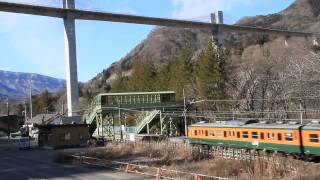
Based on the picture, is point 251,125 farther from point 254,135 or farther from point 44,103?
point 44,103

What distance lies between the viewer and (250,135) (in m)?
38.5

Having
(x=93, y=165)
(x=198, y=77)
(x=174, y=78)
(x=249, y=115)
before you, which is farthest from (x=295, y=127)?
(x=174, y=78)

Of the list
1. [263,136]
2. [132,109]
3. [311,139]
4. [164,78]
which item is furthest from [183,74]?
[311,139]

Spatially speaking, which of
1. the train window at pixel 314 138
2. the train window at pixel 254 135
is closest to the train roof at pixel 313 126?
the train window at pixel 314 138

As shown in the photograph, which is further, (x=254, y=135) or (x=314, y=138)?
(x=254, y=135)

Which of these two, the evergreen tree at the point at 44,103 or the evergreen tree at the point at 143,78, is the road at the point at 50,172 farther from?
the evergreen tree at the point at 44,103

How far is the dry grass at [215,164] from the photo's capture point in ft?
84.5

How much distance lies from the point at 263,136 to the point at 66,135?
99.5 feet

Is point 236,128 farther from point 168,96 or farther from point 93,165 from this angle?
point 168,96

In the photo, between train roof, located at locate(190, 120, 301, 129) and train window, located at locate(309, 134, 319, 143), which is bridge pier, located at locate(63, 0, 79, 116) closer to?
train roof, located at locate(190, 120, 301, 129)

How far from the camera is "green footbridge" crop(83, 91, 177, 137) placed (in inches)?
2512

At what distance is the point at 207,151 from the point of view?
39.3 meters

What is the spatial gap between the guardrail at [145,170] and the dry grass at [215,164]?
1.39 m

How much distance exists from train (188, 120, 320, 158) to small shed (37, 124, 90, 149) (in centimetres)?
1893
